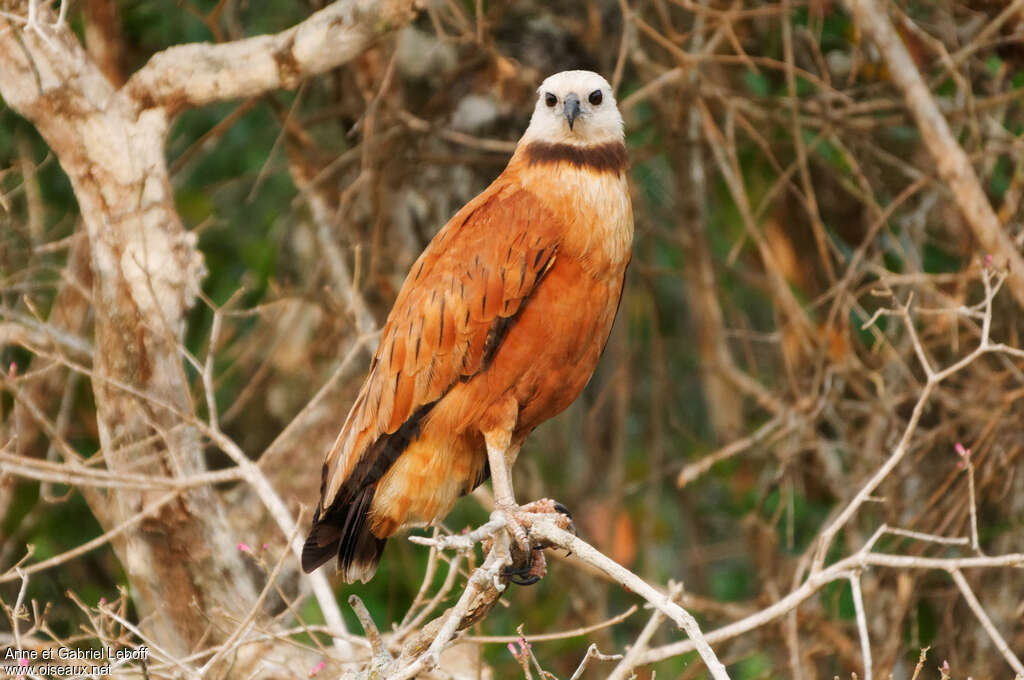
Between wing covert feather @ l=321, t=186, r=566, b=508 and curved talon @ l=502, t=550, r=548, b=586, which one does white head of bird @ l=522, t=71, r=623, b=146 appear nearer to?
wing covert feather @ l=321, t=186, r=566, b=508

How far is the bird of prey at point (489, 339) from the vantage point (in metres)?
3.32

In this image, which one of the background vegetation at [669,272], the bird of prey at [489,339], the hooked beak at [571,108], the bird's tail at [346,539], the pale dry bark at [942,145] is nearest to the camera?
the bird of prey at [489,339]

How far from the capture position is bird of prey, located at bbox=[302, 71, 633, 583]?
332 centimetres

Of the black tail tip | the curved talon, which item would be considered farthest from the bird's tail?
the curved talon

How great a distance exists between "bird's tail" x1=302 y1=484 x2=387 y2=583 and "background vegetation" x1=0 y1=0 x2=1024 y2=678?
1.98ft

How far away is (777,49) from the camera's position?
5305mm

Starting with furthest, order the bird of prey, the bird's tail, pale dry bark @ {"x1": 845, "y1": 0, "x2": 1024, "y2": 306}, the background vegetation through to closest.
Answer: the background vegetation
pale dry bark @ {"x1": 845, "y1": 0, "x2": 1024, "y2": 306}
the bird's tail
the bird of prey

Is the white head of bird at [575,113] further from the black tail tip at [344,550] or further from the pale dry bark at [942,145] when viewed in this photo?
the black tail tip at [344,550]

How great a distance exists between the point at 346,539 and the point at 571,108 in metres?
1.42

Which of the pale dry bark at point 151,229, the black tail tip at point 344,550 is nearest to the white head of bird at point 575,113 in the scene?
the pale dry bark at point 151,229

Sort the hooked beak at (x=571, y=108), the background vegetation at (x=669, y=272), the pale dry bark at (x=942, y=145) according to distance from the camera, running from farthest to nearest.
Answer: the background vegetation at (x=669, y=272), the pale dry bark at (x=942, y=145), the hooked beak at (x=571, y=108)

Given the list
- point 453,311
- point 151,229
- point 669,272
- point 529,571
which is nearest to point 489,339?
point 453,311

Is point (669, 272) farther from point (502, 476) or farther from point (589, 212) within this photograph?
point (502, 476)

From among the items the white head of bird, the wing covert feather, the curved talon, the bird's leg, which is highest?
the white head of bird
